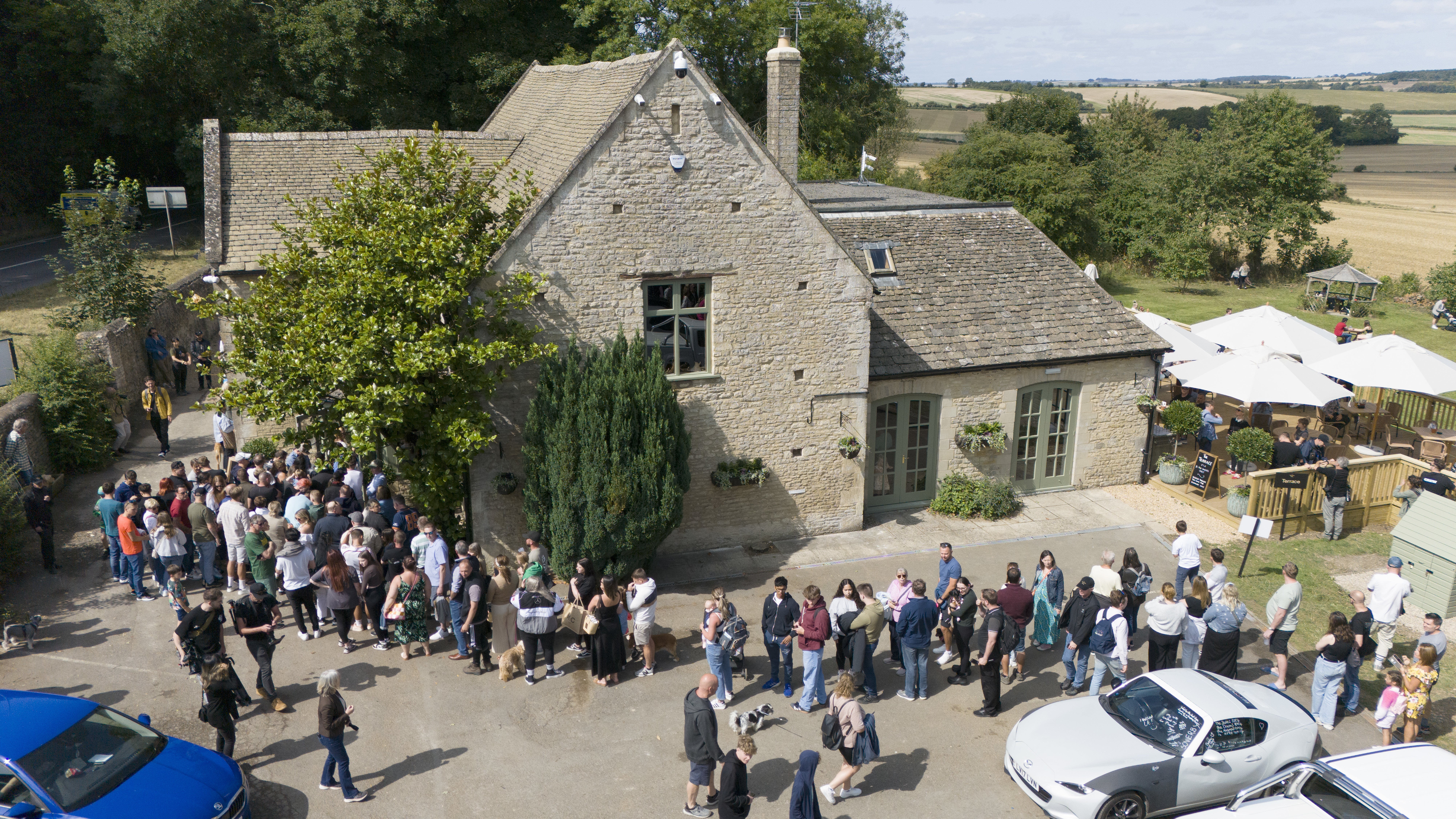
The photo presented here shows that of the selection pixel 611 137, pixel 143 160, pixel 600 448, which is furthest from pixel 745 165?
pixel 143 160

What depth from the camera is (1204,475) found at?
18594mm

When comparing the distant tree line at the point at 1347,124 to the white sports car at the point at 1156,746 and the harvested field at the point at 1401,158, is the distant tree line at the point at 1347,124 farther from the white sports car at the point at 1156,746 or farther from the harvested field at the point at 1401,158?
the white sports car at the point at 1156,746

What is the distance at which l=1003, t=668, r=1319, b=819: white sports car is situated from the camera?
9516mm

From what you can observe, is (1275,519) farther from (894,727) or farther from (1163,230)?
(1163,230)

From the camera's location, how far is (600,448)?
13.4 meters

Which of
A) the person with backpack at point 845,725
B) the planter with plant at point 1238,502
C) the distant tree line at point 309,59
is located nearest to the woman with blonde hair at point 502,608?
the person with backpack at point 845,725

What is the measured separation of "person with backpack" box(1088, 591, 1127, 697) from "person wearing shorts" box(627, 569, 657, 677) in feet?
17.8

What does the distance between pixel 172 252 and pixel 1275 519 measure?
122 feet

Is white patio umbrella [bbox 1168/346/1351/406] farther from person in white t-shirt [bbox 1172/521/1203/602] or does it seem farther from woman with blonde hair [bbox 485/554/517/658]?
woman with blonde hair [bbox 485/554/517/658]

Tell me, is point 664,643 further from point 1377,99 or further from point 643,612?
point 1377,99

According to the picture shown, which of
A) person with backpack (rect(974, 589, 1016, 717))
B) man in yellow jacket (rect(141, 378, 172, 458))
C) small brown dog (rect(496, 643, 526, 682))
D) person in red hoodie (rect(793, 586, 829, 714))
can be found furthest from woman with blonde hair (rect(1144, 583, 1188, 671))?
man in yellow jacket (rect(141, 378, 172, 458))

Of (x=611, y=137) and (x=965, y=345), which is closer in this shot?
(x=611, y=137)

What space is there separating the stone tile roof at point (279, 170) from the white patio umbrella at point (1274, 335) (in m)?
16.4

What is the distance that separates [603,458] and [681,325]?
2.84m
